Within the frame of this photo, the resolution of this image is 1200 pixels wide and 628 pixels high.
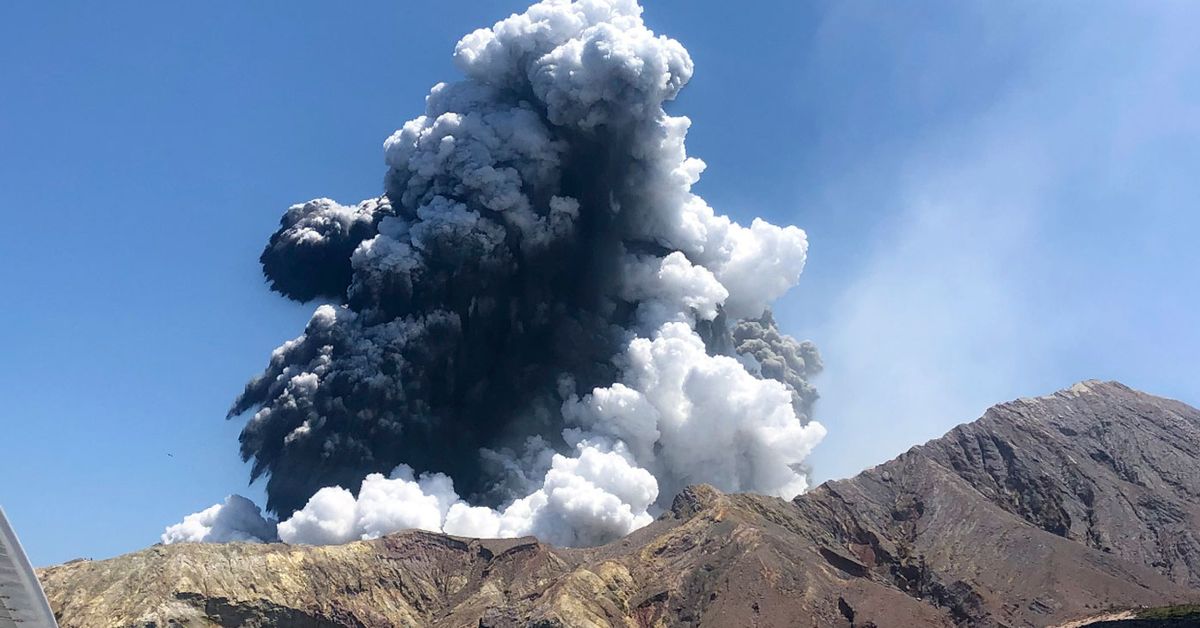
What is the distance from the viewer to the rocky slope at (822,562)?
95250 mm

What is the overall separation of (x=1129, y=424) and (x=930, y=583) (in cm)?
4645

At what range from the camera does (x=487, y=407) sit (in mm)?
142375

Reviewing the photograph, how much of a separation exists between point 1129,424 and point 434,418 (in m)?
86.3

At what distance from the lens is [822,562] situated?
107375mm

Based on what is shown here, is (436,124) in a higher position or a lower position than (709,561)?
higher

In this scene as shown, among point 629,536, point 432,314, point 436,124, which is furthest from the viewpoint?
point 436,124

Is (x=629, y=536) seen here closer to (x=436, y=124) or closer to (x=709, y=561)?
(x=709, y=561)

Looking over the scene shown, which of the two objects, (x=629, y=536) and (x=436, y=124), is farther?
(x=436, y=124)

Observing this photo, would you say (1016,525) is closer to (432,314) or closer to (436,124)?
(432,314)

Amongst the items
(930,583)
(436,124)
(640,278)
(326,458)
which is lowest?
(930,583)

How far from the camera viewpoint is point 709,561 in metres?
105

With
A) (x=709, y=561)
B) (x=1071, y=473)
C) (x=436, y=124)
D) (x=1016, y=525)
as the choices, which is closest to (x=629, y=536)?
(x=709, y=561)

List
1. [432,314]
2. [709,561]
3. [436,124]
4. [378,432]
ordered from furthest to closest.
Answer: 1. [436,124]
2. [432,314]
3. [378,432]
4. [709,561]

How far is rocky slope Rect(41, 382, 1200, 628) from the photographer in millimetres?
95250
